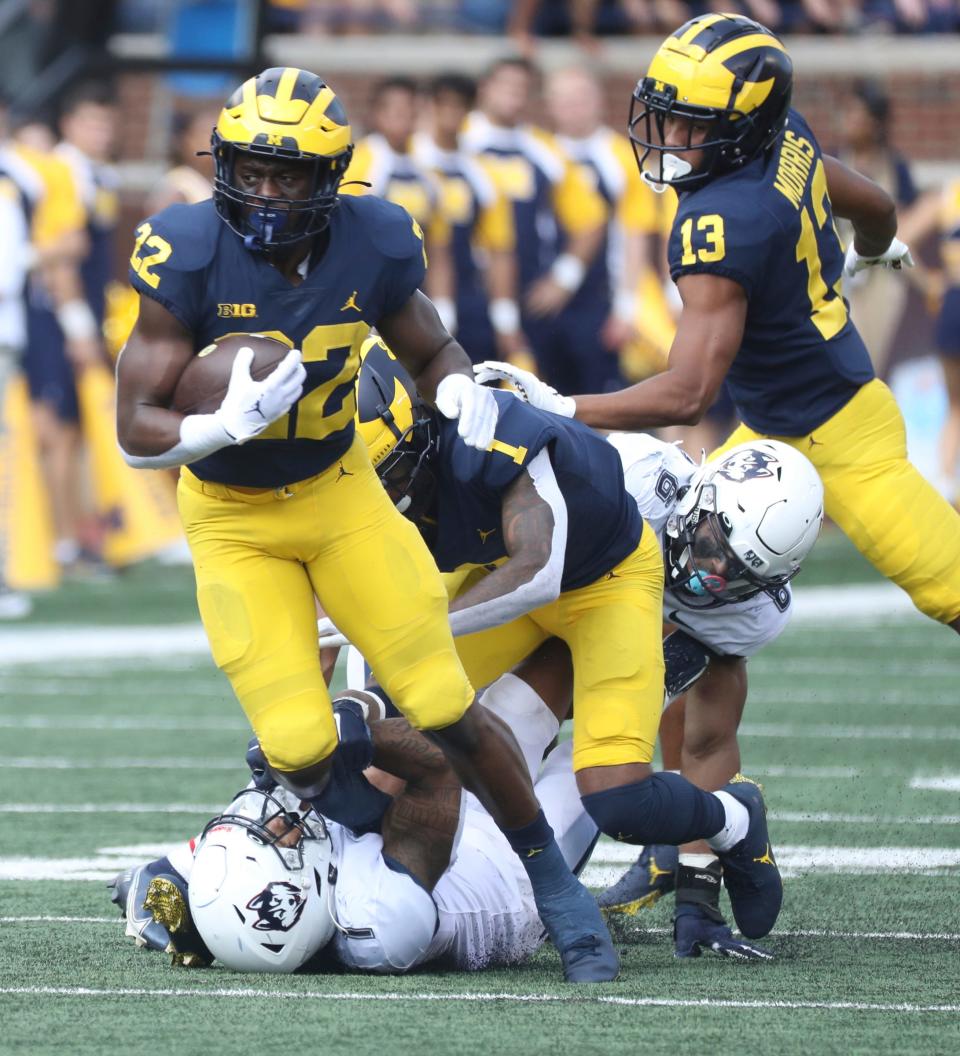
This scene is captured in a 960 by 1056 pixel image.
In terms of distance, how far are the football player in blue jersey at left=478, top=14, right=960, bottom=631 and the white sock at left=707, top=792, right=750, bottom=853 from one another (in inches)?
37.8

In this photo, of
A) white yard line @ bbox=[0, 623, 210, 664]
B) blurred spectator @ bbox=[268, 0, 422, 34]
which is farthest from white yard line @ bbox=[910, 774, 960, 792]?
blurred spectator @ bbox=[268, 0, 422, 34]

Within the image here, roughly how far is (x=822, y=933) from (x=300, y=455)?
145cm

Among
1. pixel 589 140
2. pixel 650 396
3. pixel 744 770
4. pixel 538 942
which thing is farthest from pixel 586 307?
pixel 538 942

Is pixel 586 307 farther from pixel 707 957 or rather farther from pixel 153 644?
pixel 707 957

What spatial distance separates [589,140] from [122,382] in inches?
300

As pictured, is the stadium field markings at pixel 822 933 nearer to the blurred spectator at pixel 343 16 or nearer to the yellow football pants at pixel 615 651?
the yellow football pants at pixel 615 651

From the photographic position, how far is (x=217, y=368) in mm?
4074

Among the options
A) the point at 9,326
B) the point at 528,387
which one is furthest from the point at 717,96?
the point at 9,326

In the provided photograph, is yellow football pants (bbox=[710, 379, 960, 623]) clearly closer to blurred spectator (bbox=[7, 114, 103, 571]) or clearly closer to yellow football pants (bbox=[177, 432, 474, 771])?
yellow football pants (bbox=[177, 432, 474, 771])

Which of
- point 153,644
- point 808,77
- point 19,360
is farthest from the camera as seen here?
point 808,77

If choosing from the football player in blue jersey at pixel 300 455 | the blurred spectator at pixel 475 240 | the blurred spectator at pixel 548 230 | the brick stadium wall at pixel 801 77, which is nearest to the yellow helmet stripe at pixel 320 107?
the football player in blue jersey at pixel 300 455

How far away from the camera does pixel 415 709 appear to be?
13.4 feet

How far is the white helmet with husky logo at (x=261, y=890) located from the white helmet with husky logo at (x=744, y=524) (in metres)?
1.01

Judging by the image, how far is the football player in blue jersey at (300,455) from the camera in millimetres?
4066
